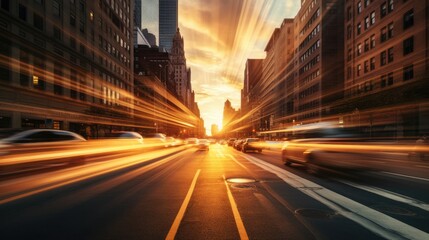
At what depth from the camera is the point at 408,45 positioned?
35781 millimetres

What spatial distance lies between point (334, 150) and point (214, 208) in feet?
19.1

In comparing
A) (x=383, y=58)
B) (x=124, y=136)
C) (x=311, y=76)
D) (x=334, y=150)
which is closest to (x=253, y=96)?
(x=311, y=76)

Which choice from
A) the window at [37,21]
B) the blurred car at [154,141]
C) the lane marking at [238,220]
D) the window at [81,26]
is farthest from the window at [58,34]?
the lane marking at [238,220]

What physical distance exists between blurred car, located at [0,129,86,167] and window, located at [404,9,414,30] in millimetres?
36967

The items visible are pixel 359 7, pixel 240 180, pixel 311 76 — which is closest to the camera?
pixel 240 180

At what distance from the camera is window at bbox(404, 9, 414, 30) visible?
35.0m

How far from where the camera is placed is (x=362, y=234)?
490 cm

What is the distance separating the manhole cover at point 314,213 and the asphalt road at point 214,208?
0.06ft

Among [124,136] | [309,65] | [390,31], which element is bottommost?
[124,136]

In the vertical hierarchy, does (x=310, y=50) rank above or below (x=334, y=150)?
above

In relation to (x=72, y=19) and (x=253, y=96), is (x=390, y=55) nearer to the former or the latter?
(x=72, y=19)

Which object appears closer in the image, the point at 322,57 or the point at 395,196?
the point at 395,196

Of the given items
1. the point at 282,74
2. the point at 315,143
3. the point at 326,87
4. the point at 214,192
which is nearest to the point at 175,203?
the point at 214,192

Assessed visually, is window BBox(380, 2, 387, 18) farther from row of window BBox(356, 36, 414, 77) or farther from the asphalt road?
the asphalt road
